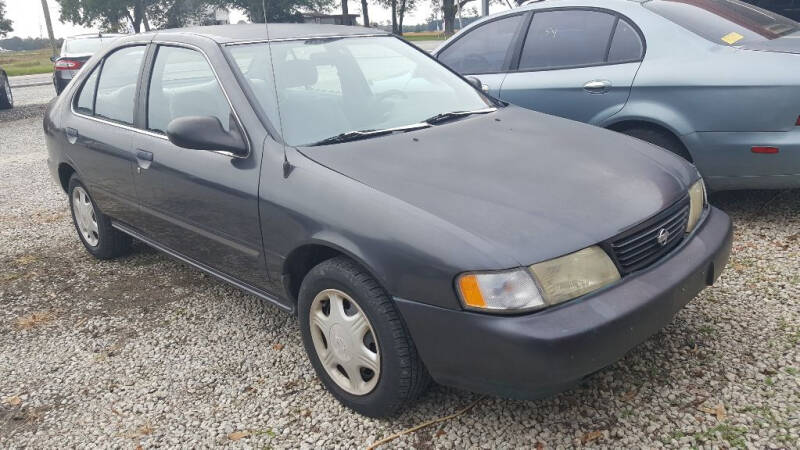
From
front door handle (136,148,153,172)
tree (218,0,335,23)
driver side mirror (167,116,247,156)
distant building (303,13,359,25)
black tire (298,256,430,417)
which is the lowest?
black tire (298,256,430,417)

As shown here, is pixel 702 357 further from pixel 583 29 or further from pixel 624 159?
pixel 583 29

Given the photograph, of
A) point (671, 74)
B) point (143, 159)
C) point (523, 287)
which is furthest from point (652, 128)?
point (143, 159)

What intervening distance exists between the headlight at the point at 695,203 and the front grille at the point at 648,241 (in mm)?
99

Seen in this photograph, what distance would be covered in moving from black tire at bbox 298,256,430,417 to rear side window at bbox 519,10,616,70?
2947mm

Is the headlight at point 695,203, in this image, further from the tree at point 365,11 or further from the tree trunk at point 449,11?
the tree at point 365,11

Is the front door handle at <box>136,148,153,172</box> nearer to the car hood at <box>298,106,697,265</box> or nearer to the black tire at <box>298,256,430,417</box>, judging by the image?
the car hood at <box>298,106,697,265</box>

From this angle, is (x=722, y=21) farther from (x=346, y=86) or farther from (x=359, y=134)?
(x=359, y=134)

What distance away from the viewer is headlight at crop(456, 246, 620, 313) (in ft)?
6.83

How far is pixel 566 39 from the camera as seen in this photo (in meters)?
4.73

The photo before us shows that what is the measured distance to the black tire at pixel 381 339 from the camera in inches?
91.6

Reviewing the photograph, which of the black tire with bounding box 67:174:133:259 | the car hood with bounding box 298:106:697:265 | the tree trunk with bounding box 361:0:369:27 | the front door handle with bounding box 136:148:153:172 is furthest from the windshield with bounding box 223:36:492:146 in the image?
the tree trunk with bounding box 361:0:369:27

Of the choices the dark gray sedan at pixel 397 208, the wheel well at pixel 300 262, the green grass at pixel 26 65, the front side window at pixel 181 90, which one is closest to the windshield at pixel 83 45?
the dark gray sedan at pixel 397 208

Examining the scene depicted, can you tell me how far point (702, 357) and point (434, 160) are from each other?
146 cm

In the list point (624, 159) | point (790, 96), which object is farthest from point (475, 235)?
point (790, 96)
